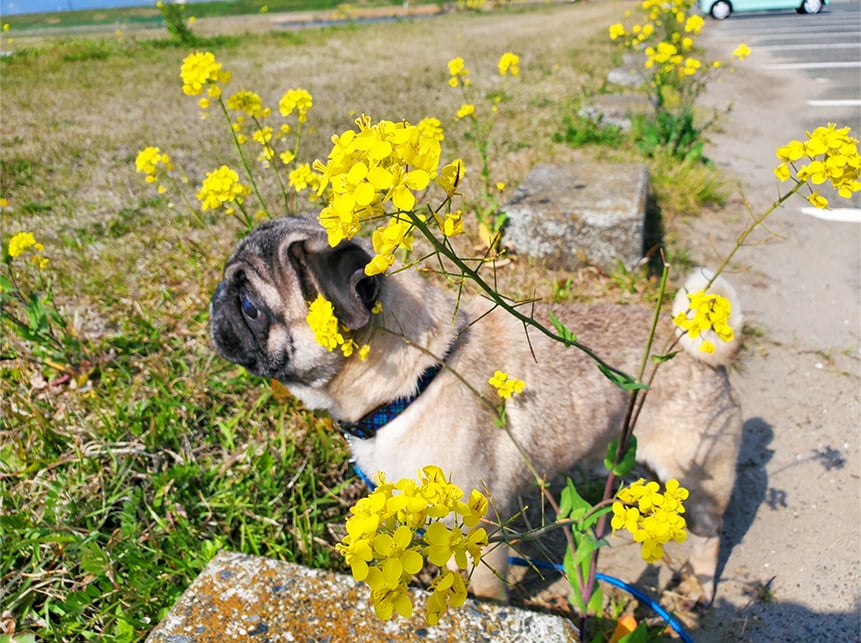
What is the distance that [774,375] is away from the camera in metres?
4.24

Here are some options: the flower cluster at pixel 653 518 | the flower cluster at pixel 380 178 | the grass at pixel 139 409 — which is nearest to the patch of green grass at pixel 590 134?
the grass at pixel 139 409

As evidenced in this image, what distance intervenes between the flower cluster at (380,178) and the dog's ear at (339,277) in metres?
1.00

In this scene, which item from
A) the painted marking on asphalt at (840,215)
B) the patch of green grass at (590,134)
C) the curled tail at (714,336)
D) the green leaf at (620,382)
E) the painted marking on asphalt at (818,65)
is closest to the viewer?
the green leaf at (620,382)

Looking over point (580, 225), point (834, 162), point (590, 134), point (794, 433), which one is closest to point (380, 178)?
point (834, 162)

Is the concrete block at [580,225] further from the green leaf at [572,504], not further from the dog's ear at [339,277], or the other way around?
the green leaf at [572,504]

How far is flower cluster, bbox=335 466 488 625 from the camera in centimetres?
102

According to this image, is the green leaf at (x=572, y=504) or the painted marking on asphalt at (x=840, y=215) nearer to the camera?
the green leaf at (x=572, y=504)

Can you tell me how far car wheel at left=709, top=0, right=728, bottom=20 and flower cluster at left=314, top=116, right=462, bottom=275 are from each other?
1034 inches

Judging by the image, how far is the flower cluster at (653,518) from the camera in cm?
141

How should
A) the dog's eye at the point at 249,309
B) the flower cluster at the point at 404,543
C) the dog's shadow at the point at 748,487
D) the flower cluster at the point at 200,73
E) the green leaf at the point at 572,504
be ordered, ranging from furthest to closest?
the dog's shadow at the point at 748,487 → the flower cluster at the point at 200,73 → the dog's eye at the point at 249,309 → the green leaf at the point at 572,504 → the flower cluster at the point at 404,543

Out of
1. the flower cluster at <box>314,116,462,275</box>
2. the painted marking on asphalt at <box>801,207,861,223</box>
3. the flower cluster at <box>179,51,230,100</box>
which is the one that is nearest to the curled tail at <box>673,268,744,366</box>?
the flower cluster at <box>314,116,462,275</box>

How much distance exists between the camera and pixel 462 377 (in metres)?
2.42

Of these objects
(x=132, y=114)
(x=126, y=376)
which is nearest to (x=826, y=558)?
(x=126, y=376)

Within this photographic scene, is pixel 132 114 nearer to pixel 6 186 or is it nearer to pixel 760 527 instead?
pixel 6 186
